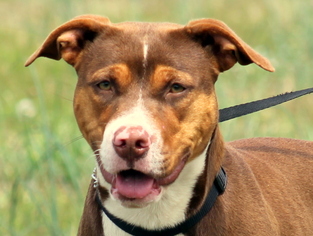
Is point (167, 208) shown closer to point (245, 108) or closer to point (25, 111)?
point (245, 108)

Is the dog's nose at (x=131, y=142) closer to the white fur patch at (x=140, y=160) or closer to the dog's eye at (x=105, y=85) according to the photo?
the white fur patch at (x=140, y=160)

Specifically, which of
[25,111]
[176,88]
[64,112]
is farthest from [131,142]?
[64,112]

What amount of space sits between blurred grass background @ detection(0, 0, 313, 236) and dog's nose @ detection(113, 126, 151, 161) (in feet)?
2.89

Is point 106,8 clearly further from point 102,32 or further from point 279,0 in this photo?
point 102,32

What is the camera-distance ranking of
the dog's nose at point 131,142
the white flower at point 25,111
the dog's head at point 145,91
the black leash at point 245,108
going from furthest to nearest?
the white flower at point 25,111 < the black leash at point 245,108 < the dog's head at point 145,91 < the dog's nose at point 131,142

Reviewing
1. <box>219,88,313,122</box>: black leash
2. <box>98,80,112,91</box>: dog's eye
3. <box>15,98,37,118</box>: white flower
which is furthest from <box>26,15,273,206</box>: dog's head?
<box>15,98,37,118</box>: white flower

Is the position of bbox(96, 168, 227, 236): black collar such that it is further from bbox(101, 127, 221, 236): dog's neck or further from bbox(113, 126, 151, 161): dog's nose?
bbox(113, 126, 151, 161): dog's nose

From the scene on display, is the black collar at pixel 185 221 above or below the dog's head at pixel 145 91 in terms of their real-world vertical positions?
below

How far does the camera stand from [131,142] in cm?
375

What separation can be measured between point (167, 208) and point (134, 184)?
1.11 ft

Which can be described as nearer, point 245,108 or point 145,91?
point 145,91

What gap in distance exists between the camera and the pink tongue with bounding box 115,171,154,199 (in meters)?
3.93

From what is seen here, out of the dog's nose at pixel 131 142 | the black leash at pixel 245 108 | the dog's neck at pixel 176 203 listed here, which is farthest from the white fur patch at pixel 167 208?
the black leash at pixel 245 108

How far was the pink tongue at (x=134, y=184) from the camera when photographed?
3.93m
